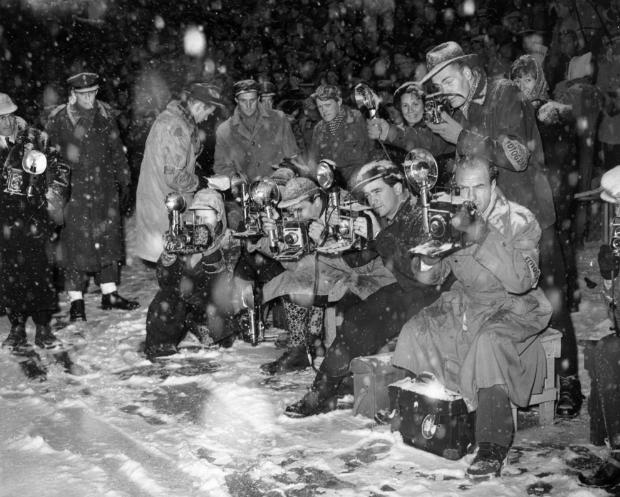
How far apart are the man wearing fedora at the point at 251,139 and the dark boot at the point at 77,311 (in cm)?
176

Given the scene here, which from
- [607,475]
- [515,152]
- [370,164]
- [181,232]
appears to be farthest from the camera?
[181,232]

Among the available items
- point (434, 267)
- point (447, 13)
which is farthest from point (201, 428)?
point (447, 13)

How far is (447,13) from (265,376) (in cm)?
634

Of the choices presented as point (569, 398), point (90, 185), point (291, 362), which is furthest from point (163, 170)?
point (569, 398)

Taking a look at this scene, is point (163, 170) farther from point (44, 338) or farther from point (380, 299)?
point (380, 299)

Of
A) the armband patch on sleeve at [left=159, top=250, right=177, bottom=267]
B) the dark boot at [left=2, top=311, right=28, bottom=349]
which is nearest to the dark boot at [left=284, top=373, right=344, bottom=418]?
the armband patch on sleeve at [left=159, top=250, right=177, bottom=267]

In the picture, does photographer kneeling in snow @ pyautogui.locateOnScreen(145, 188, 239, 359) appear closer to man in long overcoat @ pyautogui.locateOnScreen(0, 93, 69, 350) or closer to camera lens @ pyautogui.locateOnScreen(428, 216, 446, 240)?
man in long overcoat @ pyautogui.locateOnScreen(0, 93, 69, 350)

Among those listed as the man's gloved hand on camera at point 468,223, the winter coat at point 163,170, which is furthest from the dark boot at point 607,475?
the winter coat at point 163,170

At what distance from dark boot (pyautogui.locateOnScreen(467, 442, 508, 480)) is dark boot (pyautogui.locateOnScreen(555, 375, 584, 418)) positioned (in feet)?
2.75

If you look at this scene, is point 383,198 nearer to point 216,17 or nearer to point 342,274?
point 342,274

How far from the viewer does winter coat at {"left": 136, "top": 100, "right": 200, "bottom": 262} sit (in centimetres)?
579

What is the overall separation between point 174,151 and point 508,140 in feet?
9.50

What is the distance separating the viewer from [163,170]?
5906 mm

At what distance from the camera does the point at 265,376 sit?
4.92 m
